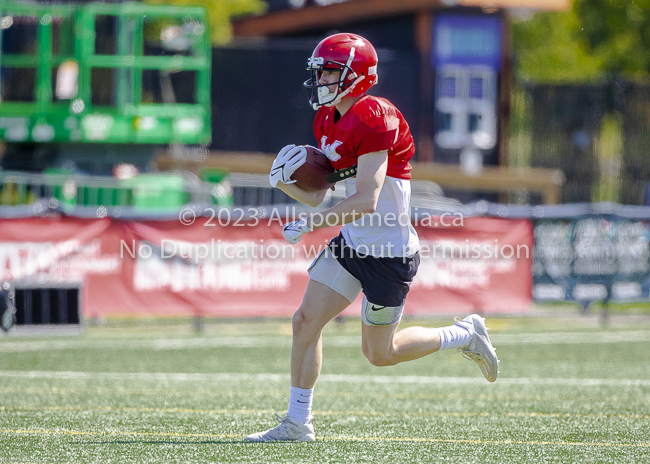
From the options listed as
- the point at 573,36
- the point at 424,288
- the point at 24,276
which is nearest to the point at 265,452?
the point at 24,276

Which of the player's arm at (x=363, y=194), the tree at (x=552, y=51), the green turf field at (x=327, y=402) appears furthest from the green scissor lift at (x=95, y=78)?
the tree at (x=552, y=51)

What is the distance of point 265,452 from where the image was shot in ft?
15.5

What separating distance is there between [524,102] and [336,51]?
60.5ft

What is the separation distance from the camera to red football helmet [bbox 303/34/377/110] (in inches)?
196

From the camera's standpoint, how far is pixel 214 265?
11.6 meters

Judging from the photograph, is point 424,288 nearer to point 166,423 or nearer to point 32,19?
point 166,423

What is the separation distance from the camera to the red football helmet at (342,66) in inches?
196

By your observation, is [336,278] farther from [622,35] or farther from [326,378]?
[622,35]

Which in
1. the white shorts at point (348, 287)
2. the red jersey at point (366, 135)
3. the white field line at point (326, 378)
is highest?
the red jersey at point (366, 135)

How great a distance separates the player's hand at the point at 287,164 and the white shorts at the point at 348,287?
1.59ft

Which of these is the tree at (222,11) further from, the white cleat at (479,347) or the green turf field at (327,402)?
the white cleat at (479,347)

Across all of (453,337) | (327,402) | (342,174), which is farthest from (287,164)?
(327,402)

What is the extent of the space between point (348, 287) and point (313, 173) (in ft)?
2.04

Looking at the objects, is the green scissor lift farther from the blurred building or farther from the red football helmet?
the red football helmet
